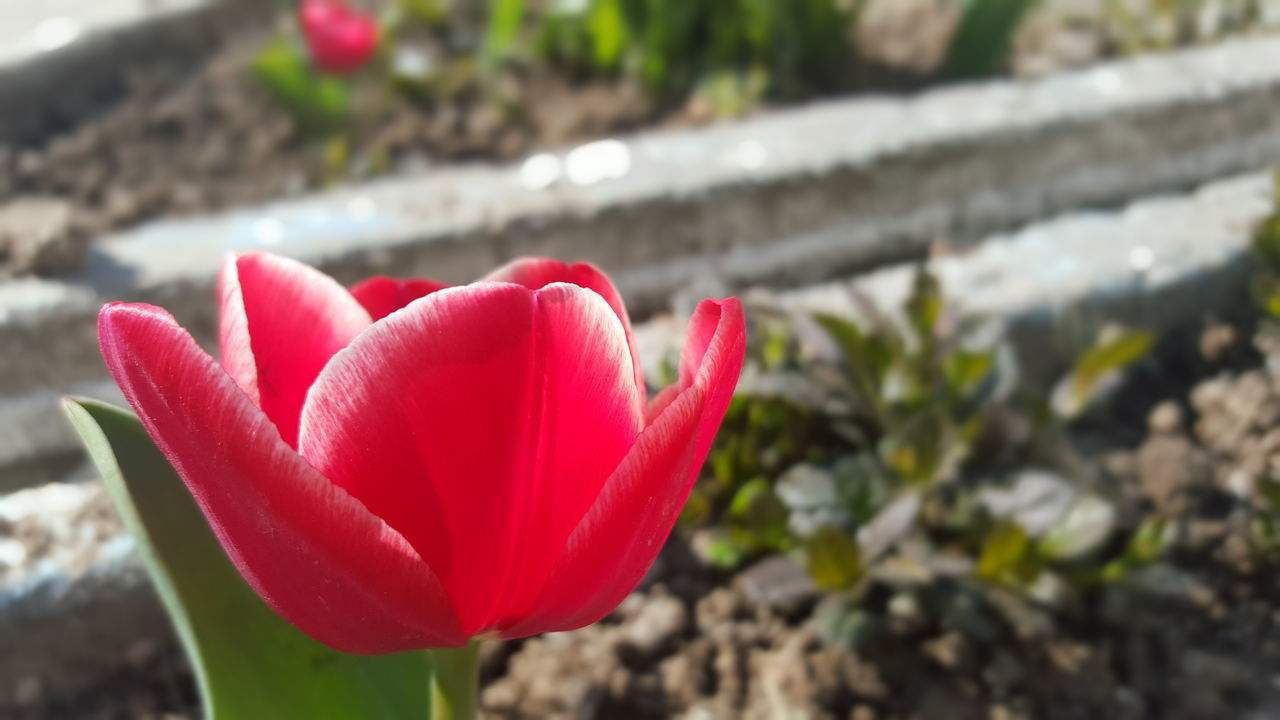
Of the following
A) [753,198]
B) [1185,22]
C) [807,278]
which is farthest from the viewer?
[1185,22]

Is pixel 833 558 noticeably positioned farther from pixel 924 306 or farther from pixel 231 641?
pixel 231 641

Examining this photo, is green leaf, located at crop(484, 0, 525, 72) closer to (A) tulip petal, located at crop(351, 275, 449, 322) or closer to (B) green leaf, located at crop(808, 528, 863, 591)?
(B) green leaf, located at crop(808, 528, 863, 591)

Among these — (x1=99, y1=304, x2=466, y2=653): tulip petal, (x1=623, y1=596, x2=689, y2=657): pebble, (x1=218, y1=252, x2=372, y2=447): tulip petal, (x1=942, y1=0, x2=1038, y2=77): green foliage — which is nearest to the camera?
(x1=99, y1=304, x2=466, y2=653): tulip petal

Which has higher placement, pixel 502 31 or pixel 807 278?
pixel 502 31

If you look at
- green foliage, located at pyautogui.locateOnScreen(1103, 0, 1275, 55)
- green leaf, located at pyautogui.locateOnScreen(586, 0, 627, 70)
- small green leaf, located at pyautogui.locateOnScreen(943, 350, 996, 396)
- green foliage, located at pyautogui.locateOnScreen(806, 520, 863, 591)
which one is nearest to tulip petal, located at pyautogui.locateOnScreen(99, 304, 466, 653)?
green foliage, located at pyautogui.locateOnScreen(806, 520, 863, 591)

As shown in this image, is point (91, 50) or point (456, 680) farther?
point (91, 50)

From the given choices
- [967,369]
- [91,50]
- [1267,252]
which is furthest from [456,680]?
[91,50]

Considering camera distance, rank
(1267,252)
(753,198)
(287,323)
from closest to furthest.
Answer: (287,323)
(1267,252)
(753,198)
